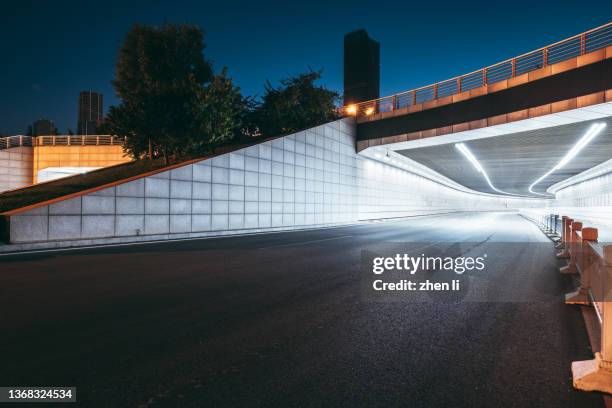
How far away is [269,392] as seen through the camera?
9.82ft

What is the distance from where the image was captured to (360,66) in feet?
333

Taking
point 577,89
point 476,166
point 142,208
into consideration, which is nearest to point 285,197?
point 142,208

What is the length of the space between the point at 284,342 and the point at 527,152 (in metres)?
35.1

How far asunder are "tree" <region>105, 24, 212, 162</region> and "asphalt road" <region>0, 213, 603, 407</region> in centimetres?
1469

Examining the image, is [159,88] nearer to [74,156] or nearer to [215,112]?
[215,112]

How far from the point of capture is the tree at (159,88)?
2091 centimetres

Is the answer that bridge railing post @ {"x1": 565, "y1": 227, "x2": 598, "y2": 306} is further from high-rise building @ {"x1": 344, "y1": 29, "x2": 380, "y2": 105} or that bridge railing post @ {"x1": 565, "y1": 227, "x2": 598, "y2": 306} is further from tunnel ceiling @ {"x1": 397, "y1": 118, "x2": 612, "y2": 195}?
high-rise building @ {"x1": 344, "y1": 29, "x2": 380, "y2": 105}

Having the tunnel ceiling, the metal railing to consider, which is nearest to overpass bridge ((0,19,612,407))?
the tunnel ceiling

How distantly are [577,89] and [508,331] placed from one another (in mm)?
19849

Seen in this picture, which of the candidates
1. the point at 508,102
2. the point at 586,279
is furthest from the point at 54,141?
the point at 586,279

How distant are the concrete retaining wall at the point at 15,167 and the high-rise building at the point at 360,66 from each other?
77794 millimetres

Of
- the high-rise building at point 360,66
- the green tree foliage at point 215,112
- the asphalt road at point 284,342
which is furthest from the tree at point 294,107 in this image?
the high-rise building at point 360,66

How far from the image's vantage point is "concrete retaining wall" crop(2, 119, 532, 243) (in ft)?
47.3

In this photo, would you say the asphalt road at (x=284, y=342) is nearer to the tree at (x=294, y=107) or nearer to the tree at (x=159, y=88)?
the tree at (x=159, y=88)
